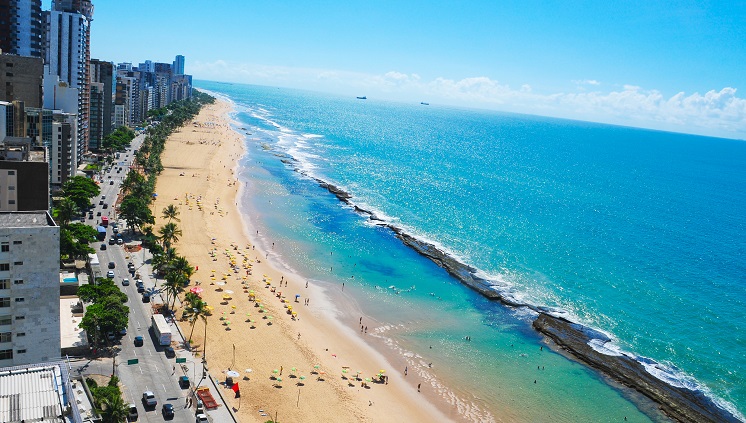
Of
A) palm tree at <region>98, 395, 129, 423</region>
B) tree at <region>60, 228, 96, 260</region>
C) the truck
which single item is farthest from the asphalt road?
palm tree at <region>98, 395, 129, 423</region>

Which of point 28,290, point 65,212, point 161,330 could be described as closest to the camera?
point 28,290

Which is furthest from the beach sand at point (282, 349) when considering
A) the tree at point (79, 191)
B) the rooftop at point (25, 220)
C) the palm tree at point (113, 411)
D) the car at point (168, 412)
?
the rooftop at point (25, 220)

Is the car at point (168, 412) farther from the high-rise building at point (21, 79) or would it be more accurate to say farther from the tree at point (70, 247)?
the high-rise building at point (21, 79)

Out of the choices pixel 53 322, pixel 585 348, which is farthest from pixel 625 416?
pixel 53 322

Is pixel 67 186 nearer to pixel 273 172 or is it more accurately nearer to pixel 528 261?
pixel 273 172

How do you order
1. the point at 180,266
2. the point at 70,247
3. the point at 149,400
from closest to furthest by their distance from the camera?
the point at 149,400
the point at 180,266
the point at 70,247

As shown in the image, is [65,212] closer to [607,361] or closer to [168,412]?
[168,412]

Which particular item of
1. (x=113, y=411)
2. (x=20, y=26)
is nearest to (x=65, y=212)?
(x=113, y=411)
